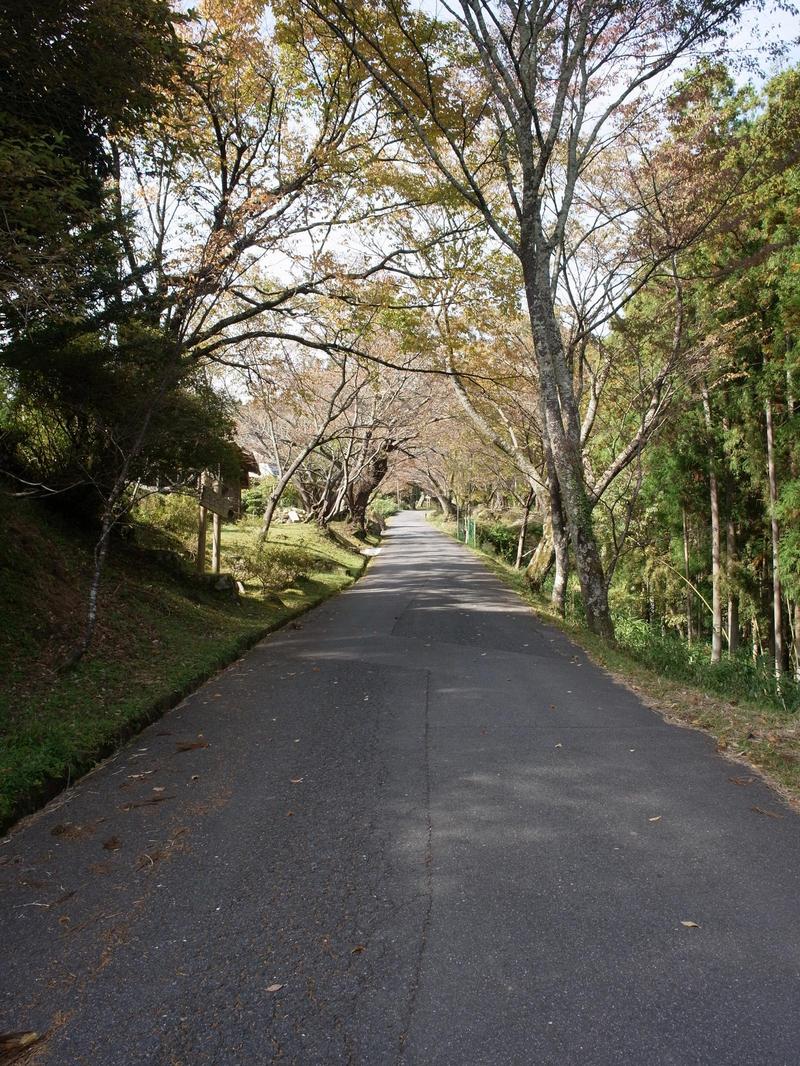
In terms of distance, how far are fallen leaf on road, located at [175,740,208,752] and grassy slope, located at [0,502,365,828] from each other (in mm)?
479

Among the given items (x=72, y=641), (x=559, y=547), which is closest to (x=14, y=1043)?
(x=72, y=641)

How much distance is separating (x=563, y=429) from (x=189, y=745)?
808 cm

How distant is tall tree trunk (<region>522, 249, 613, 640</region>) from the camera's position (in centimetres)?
1078

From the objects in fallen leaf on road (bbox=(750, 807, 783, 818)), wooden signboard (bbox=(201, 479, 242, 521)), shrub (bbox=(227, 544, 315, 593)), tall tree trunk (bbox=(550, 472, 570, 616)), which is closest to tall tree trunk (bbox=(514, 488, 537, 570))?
shrub (bbox=(227, 544, 315, 593))

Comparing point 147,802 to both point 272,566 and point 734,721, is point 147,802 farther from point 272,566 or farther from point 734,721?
point 272,566

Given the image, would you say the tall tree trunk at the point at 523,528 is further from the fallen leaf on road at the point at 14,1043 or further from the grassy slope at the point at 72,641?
the fallen leaf on road at the point at 14,1043

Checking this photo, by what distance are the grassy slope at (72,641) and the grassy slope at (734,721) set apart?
4.63 metres

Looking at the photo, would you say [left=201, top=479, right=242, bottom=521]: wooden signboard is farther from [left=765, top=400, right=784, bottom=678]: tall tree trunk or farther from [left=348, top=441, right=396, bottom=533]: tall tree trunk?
[left=348, top=441, right=396, bottom=533]: tall tree trunk

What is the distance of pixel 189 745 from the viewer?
5.23 m

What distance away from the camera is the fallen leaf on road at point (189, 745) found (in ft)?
16.9

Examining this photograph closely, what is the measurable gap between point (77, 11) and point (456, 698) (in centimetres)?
660

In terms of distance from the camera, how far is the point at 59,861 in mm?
3463

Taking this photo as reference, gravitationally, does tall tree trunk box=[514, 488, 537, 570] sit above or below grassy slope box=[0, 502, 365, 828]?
above

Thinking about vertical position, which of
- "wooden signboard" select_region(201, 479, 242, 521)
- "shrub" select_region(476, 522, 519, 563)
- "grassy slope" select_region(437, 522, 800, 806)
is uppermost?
"wooden signboard" select_region(201, 479, 242, 521)
